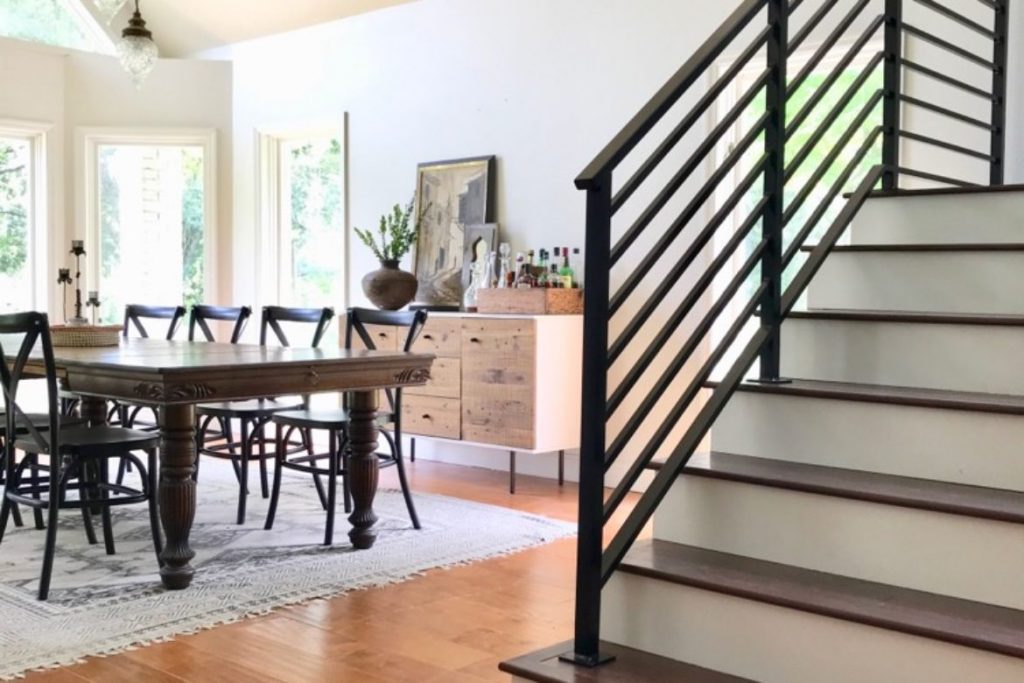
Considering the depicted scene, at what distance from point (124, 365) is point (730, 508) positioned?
2119mm

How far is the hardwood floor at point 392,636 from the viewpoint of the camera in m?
2.95

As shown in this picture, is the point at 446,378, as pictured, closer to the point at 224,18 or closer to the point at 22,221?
the point at 224,18

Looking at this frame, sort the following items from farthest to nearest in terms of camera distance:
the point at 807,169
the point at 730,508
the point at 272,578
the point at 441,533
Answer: the point at 807,169, the point at 441,533, the point at 272,578, the point at 730,508

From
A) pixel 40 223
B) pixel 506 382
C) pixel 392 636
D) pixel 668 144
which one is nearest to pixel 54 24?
pixel 40 223

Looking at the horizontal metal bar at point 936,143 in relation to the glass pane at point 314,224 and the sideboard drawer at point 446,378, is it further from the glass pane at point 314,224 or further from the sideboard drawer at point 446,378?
the glass pane at point 314,224

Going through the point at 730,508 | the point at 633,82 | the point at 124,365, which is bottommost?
the point at 730,508

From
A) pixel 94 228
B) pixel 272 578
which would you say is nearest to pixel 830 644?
pixel 272 578

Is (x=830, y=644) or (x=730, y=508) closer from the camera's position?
(x=830, y=644)

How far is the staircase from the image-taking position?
2.11 meters

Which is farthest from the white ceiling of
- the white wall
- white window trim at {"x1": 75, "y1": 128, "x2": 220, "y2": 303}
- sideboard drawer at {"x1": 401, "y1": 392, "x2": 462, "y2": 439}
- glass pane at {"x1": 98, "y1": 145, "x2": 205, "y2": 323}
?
sideboard drawer at {"x1": 401, "y1": 392, "x2": 462, "y2": 439}

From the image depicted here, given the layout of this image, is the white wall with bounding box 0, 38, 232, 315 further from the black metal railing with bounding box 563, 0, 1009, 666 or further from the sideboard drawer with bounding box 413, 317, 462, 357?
the black metal railing with bounding box 563, 0, 1009, 666

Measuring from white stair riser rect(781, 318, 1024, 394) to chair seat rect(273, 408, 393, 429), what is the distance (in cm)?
198

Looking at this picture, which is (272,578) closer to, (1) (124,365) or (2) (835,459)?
(1) (124,365)

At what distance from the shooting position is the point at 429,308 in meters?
6.46
